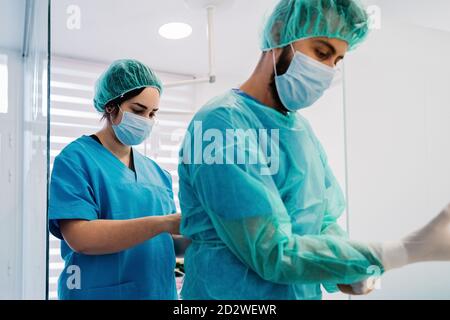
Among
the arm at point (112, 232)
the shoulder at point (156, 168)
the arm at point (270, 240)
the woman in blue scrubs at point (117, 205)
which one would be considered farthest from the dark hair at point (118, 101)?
the arm at point (270, 240)

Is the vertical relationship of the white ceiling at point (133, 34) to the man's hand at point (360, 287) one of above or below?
above

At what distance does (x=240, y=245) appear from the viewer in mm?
788

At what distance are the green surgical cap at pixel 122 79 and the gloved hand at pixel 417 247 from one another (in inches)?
24.6

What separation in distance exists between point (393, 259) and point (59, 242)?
0.72 m

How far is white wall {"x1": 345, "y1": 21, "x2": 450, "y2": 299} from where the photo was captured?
2.83 ft

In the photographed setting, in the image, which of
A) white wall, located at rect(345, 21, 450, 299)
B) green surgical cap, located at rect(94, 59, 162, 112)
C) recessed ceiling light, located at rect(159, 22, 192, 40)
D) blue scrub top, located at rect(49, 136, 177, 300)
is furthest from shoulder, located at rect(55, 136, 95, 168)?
white wall, located at rect(345, 21, 450, 299)

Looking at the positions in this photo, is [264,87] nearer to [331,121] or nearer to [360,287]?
[331,121]

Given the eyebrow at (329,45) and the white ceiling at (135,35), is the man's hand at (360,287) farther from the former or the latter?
the white ceiling at (135,35)

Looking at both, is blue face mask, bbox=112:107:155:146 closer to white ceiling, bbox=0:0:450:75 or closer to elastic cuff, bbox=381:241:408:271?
white ceiling, bbox=0:0:450:75

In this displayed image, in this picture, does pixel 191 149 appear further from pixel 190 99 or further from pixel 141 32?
pixel 141 32

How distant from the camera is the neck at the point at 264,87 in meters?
0.90

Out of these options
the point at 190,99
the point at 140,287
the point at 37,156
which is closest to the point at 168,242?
the point at 140,287

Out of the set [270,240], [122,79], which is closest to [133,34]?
[122,79]

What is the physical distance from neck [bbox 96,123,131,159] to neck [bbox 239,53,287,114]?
13.9 inches
